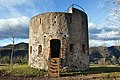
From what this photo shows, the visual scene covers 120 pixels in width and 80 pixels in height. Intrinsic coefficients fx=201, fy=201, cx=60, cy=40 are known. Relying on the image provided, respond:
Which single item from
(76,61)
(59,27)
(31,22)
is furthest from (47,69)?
(31,22)

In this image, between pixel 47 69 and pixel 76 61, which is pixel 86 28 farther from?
pixel 47 69

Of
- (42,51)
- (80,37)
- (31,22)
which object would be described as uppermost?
(31,22)

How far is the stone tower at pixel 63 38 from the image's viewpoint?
1814 centimetres

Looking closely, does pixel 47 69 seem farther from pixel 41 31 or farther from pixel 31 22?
pixel 31 22

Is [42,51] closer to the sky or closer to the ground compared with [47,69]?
closer to the sky

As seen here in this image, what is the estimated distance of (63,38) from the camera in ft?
59.4

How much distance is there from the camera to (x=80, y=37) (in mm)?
19141

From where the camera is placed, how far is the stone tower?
18.1m

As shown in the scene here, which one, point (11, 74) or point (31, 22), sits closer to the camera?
point (11, 74)

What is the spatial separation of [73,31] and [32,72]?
5.30 meters

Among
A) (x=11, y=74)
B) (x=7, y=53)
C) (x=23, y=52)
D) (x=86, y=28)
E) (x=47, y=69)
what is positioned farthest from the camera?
(x=23, y=52)

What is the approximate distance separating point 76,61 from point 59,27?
352 cm

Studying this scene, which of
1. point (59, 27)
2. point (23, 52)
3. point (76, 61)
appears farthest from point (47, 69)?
point (23, 52)

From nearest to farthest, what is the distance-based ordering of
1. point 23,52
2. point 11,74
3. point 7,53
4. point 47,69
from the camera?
1. point 11,74
2. point 47,69
3. point 7,53
4. point 23,52
